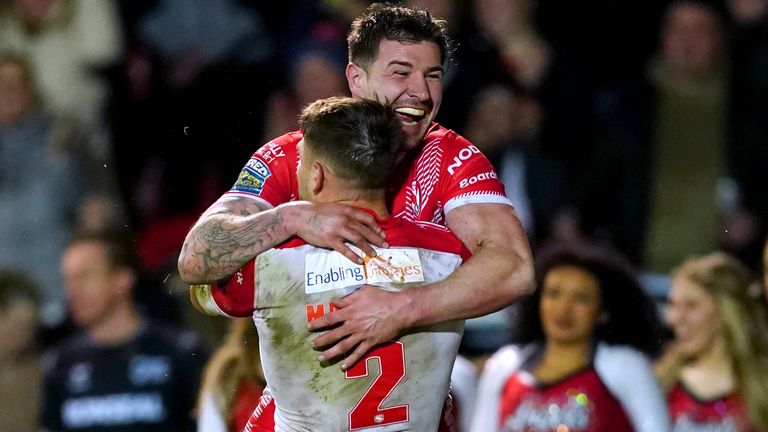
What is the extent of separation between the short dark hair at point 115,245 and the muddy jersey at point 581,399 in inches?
A: 88.3

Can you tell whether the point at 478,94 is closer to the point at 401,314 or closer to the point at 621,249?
the point at 621,249

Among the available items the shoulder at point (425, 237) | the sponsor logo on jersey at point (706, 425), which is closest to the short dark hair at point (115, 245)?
the sponsor logo on jersey at point (706, 425)

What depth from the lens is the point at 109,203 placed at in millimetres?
8812

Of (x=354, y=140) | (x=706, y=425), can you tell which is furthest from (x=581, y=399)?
(x=354, y=140)

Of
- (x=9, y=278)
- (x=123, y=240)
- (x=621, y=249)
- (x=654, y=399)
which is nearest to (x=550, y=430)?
(x=654, y=399)

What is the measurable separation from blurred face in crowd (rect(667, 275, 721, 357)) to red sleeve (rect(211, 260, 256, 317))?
4126 mm

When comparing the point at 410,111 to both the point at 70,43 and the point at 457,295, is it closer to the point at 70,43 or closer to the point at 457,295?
the point at 457,295

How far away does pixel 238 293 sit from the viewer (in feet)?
13.7

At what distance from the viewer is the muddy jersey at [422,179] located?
4.56 m

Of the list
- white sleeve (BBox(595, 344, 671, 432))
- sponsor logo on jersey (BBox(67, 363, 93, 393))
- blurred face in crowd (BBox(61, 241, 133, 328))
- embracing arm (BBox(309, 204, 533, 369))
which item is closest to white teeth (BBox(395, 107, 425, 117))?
embracing arm (BBox(309, 204, 533, 369))

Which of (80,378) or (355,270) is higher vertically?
(355,270)

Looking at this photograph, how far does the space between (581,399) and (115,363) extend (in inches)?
103

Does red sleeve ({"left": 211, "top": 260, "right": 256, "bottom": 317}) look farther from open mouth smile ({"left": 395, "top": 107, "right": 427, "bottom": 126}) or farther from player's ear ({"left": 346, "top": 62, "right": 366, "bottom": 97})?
player's ear ({"left": 346, "top": 62, "right": 366, "bottom": 97})

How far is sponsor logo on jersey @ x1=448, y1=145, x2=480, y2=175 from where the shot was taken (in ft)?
15.2
